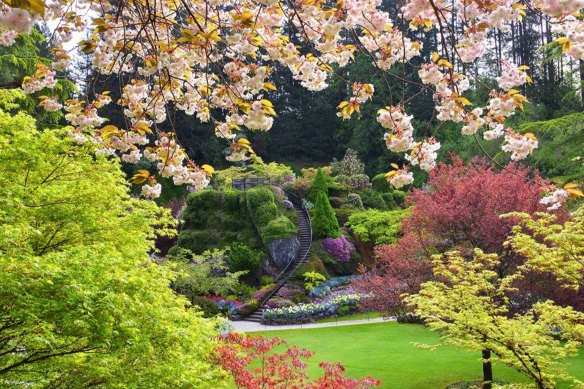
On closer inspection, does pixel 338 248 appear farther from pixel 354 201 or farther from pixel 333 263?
pixel 354 201

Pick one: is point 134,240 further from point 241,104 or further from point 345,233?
point 345,233

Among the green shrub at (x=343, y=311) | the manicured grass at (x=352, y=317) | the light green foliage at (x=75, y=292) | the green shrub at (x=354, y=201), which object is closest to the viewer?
the light green foliage at (x=75, y=292)

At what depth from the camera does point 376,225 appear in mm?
20500

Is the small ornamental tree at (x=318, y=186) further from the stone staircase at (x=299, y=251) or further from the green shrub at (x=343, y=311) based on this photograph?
the green shrub at (x=343, y=311)

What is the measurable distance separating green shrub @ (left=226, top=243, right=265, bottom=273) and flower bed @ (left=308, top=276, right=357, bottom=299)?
2.36m

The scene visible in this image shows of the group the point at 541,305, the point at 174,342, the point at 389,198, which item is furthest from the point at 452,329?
the point at 389,198

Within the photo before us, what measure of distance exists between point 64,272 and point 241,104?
5.45 ft

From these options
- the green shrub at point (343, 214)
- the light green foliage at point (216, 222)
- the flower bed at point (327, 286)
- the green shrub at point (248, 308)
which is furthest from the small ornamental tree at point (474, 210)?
the green shrub at point (343, 214)

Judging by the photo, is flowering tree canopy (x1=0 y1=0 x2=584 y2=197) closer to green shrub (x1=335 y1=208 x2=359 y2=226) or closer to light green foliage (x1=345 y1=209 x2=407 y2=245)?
light green foliage (x1=345 y1=209 x2=407 y2=245)

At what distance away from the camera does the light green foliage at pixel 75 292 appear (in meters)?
3.29

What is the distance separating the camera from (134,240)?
6.38 meters

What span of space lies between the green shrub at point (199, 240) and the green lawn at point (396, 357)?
22.7 feet

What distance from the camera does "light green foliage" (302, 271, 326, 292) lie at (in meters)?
18.8

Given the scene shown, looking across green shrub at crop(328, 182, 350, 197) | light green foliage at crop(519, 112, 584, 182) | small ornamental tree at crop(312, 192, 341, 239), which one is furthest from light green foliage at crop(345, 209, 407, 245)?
light green foliage at crop(519, 112, 584, 182)
